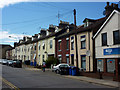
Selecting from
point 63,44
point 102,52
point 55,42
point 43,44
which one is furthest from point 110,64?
point 43,44

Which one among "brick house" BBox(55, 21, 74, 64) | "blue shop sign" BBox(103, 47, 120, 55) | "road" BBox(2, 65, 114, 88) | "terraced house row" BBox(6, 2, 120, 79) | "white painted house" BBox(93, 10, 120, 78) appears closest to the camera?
"road" BBox(2, 65, 114, 88)

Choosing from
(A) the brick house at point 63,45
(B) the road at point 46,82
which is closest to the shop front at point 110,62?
(B) the road at point 46,82

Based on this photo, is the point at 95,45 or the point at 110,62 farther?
the point at 95,45

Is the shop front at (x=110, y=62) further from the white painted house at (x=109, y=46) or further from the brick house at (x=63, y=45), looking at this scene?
the brick house at (x=63, y=45)

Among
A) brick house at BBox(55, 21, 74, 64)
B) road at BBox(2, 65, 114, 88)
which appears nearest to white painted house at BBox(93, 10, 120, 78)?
road at BBox(2, 65, 114, 88)

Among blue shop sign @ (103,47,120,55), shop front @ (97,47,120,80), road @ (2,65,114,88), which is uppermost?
blue shop sign @ (103,47,120,55)

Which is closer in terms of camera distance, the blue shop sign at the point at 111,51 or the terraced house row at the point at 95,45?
the blue shop sign at the point at 111,51

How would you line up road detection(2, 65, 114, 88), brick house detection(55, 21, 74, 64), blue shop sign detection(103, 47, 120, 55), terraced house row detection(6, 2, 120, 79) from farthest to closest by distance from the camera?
1. brick house detection(55, 21, 74, 64)
2. terraced house row detection(6, 2, 120, 79)
3. blue shop sign detection(103, 47, 120, 55)
4. road detection(2, 65, 114, 88)

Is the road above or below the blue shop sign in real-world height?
below

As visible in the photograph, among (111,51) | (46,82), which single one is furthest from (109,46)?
(46,82)

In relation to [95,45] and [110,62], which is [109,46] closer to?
[110,62]

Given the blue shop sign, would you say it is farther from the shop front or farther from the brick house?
the brick house

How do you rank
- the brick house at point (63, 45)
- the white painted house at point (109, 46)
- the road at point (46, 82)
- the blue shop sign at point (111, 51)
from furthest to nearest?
1. the brick house at point (63, 45)
2. the white painted house at point (109, 46)
3. the blue shop sign at point (111, 51)
4. the road at point (46, 82)

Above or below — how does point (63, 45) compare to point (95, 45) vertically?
above
